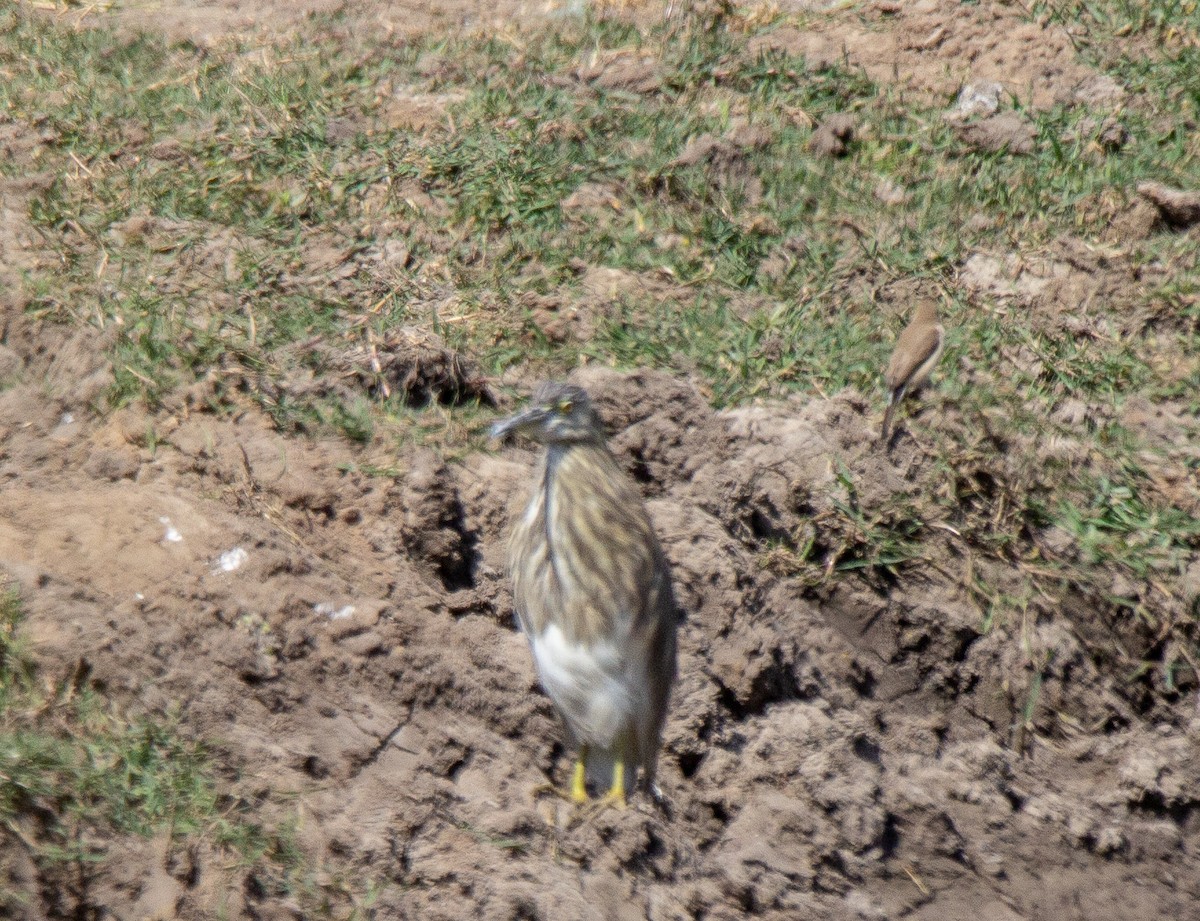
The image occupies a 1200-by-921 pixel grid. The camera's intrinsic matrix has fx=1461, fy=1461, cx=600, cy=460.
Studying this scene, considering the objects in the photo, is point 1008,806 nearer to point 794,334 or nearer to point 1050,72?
point 794,334

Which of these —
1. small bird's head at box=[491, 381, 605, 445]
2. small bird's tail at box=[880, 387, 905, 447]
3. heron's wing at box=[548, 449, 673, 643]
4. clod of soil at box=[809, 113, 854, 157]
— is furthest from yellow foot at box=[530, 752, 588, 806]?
clod of soil at box=[809, 113, 854, 157]

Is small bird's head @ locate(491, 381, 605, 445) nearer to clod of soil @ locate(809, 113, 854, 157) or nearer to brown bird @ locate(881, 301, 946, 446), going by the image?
brown bird @ locate(881, 301, 946, 446)

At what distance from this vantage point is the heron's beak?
4.84 meters

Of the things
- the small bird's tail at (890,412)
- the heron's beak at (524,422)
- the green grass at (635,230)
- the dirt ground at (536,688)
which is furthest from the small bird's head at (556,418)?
the small bird's tail at (890,412)

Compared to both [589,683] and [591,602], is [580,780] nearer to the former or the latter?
[589,683]

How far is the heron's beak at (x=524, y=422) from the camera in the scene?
4.84 m

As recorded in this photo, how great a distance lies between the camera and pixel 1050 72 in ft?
26.1

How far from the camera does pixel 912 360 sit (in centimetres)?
600

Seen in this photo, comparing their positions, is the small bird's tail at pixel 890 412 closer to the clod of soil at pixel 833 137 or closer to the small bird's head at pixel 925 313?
the small bird's head at pixel 925 313

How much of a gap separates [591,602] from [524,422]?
2.10 ft

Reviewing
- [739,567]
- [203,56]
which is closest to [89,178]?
[203,56]

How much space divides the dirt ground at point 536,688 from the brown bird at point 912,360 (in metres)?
0.18

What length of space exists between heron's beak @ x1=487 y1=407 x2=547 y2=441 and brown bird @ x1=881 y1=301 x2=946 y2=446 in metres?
1.66

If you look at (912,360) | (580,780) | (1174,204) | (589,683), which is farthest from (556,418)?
(1174,204)
